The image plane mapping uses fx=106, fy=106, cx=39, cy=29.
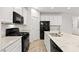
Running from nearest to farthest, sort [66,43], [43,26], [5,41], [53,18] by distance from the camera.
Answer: [66,43] → [5,41] → [43,26] → [53,18]

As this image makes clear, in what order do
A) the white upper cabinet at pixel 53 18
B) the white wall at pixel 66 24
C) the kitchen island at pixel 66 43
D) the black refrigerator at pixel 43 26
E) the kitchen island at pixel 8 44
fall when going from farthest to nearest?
the white wall at pixel 66 24 → the white upper cabinet at pixel 53 18 → the black refrigerator at pixel 43 26 → the kitchen island at pixel 8 44 → the kitchen island at pixel 66 43


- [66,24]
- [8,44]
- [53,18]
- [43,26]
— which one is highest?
[53,18]

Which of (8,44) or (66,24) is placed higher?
(66,24)

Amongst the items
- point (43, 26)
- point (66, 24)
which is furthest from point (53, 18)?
point (66, 24)

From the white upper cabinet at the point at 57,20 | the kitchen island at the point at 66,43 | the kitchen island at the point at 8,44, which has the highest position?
the white upper cabinet at the point at 57,20

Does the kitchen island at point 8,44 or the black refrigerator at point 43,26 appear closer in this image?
the kitchen island at point 8,44

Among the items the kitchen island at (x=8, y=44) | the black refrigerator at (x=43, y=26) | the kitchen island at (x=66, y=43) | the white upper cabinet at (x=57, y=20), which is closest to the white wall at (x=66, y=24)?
the white upper cabinet at (x=57, y=20)

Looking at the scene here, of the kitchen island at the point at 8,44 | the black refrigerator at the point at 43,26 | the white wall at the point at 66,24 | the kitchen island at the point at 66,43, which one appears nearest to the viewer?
the kitchen island at the point at 66,43

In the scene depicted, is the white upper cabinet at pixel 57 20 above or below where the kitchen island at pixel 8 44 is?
above

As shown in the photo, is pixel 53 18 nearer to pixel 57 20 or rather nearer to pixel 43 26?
pixel 57 20

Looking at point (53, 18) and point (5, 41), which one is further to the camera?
point (53, 18)

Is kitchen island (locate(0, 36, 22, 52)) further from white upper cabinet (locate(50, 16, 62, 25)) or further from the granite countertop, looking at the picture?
white upper cabinet (locate(50, 16, 62, 25))

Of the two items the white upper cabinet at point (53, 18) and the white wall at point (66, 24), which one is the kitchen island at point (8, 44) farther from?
the white wall at point (66, 24)

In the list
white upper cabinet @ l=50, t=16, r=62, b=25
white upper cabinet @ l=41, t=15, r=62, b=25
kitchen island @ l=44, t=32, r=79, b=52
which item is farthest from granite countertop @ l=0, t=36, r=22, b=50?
white upper cabinet @ l=50, t=16, r=62, b=25
